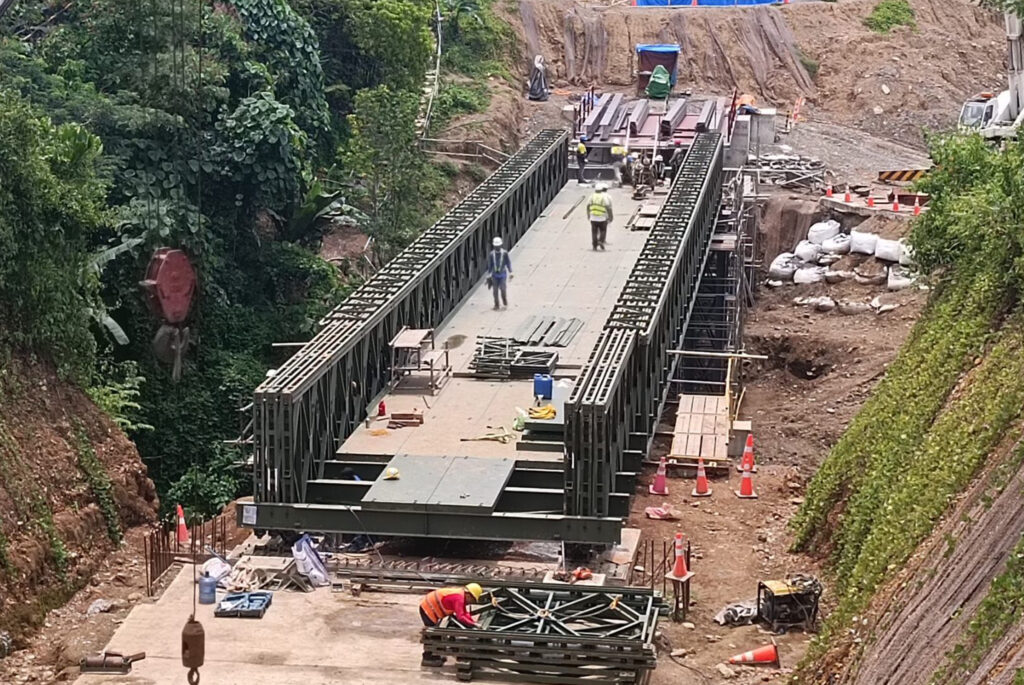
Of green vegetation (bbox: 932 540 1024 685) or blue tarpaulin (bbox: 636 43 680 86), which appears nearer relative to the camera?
green vegetation (bbox: 932 540 1024 685)

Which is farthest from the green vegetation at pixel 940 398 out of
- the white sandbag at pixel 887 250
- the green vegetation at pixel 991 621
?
the white sandbag at pixel 887 250

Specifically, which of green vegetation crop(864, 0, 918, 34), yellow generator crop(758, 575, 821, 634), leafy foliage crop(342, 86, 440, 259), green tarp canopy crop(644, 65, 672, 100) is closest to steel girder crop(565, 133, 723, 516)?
yellow generator crop(758, 575, 821, 634)

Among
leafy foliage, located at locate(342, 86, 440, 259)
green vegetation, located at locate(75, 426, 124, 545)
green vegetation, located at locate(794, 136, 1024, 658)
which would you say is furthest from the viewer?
leafy foliage, located at locate(342, 86, 440, 259)

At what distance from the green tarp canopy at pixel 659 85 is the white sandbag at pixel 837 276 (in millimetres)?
13594

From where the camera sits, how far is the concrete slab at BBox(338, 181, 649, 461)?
23234 mm

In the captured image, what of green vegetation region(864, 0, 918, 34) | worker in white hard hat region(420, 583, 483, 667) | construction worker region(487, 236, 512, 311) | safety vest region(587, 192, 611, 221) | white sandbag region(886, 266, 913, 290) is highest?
green vegetation region(864, 0, 918, 34)

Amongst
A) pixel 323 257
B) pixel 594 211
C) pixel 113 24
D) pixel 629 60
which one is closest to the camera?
pixel 594 211

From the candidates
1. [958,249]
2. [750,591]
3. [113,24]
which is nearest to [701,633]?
[750,591]

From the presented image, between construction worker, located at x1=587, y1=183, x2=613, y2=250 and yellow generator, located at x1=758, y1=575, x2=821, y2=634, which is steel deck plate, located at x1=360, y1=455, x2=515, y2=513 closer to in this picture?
yellow generator, located at x1=758, y1=575, x2=821, y2=634

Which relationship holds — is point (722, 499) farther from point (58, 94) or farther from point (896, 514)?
point (58, 94)

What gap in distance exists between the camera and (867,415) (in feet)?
81.5

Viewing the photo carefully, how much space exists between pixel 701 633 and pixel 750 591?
174cm

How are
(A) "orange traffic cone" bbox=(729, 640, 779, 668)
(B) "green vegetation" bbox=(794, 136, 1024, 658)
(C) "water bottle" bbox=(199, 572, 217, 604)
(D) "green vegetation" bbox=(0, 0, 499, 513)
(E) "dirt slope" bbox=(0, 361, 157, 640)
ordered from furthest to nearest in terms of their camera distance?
(D) "green vegetation" bbox=(0, 0, 499, 513)
(E) "dirt slope" bbox=(0, 361, 157, 640)
(C) "water bottle" bbox=(199, 572, 217, 604)
(A) "orange traffic cone" bbox=(729, 640, 779, 668)
(B) "green vegetation" bbox=(794, 136, 1024, 658)

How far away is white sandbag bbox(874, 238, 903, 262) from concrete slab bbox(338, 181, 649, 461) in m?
5.56
